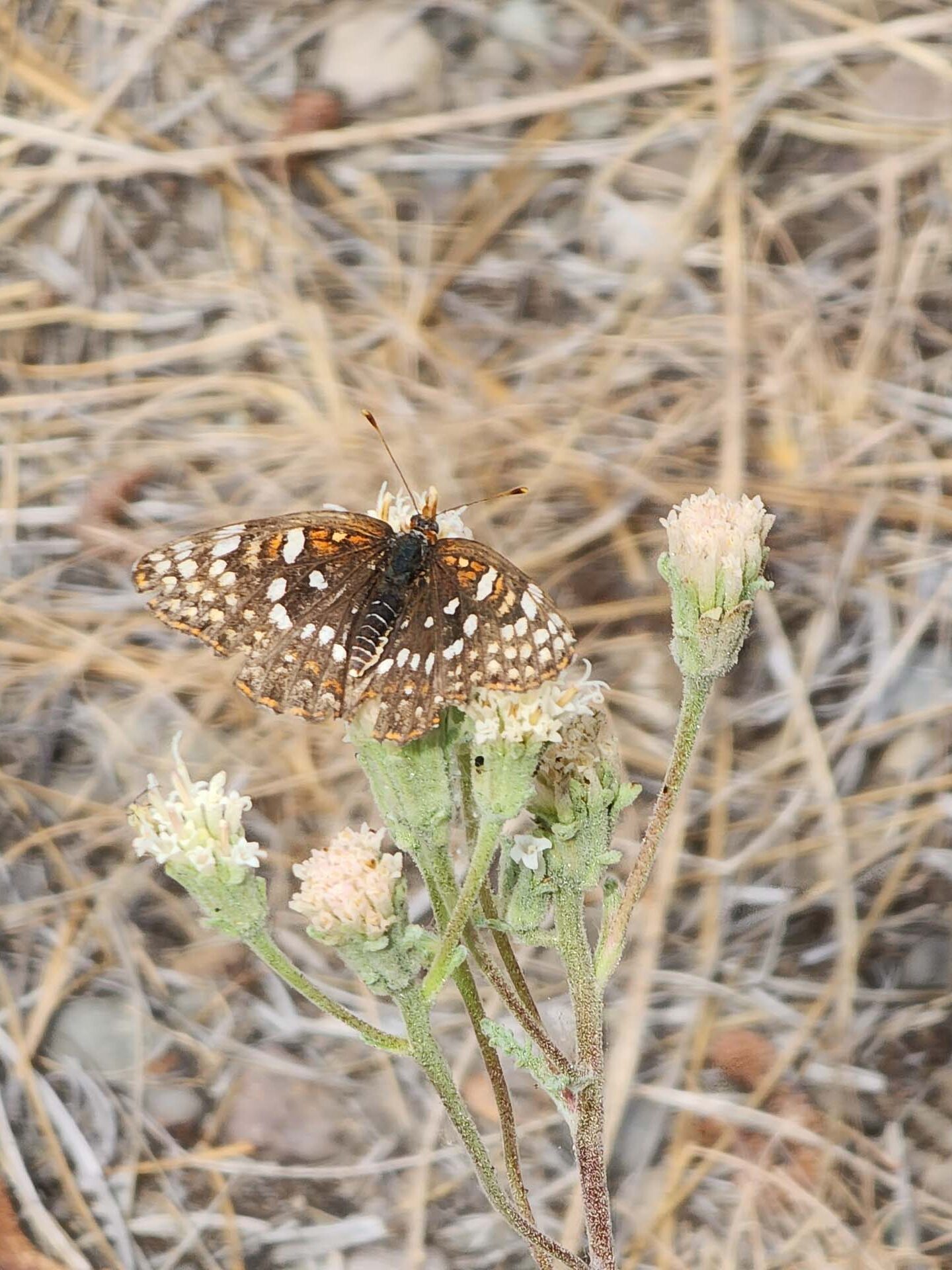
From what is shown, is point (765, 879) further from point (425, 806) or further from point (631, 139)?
point (631, 139)

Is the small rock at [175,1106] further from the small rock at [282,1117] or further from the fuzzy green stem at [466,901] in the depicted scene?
the fuzzy green stem at [466,901]

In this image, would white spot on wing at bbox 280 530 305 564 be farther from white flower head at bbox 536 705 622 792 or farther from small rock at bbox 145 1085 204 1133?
small rock at bbox 145 1085 204 1133

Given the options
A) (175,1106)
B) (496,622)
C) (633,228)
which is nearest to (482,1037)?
(496,622)

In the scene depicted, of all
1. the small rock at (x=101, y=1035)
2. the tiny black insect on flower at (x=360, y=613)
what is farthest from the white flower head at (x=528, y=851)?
the small rock at (x=101, y=1035)

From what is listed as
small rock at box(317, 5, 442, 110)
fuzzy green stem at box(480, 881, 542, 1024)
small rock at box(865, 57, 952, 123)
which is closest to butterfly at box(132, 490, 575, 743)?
fuzzy green stem at box(480, 881, 542, 1024)

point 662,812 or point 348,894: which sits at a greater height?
point 662,812

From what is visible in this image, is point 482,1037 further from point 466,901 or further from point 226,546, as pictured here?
point 226,546
